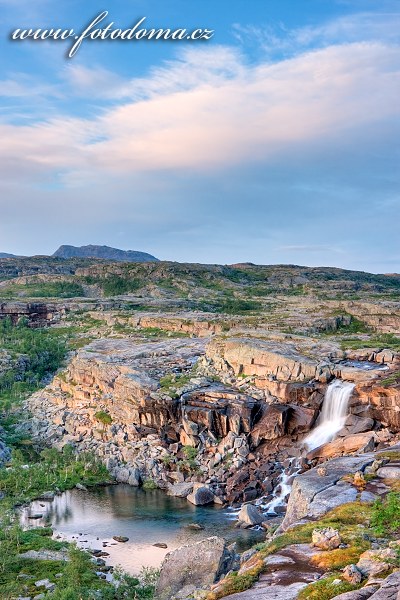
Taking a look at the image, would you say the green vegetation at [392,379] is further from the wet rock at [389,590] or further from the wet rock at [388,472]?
the wet rock at [389,590]

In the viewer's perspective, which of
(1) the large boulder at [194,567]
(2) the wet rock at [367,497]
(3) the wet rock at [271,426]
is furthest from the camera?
(3) the wet rock at [271,426]

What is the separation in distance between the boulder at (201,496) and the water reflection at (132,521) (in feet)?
2.03

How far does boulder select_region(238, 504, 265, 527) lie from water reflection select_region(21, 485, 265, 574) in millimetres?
1021

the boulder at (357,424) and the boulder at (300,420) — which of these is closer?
the boulder at (357,424)

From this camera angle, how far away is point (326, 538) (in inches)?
1181

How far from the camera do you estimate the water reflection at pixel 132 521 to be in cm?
Result: 4962

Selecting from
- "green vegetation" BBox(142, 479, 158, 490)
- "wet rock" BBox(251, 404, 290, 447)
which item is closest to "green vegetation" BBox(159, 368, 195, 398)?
"wet rock" BBox(251, 404, 290, 447)

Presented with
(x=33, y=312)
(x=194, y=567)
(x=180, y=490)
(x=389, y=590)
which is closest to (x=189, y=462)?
(x=180, y=490)

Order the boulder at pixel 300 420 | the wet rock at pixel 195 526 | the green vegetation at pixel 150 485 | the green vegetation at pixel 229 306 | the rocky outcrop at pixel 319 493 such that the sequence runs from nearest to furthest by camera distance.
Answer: the rocky outcrop at pixel 319 493, the wet rock at pixel 195 526, the green vegetation at pixel 150 485, the boulder at pixel 300 420, the green vegetation at pixel 229 306

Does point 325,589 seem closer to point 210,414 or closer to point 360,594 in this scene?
point 360,594

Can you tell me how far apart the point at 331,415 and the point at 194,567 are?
34.1 meters

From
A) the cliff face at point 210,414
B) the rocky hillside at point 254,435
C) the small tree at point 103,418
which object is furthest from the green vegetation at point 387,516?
the small tree at point 103,418

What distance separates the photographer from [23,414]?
89.5 meters

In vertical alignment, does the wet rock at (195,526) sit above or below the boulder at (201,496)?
below
